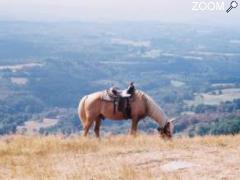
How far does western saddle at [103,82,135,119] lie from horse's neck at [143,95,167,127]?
0.49m

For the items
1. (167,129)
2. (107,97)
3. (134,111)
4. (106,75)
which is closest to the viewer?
(167,129)

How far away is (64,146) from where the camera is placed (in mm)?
11453

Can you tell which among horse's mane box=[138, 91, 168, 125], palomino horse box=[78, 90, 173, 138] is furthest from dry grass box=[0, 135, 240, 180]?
horse's mane box=[138, 91, 168, 125]

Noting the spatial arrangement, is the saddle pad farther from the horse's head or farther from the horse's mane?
the horse's head

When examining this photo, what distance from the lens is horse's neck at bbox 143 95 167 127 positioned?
15.4 metres

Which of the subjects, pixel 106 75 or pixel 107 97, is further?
pixel 106 75

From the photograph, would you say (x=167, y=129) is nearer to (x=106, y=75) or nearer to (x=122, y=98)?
(x=122, y=98)

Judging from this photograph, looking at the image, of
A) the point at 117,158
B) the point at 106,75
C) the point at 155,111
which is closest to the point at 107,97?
the point at 155,111

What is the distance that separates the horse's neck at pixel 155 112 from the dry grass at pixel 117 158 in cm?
275

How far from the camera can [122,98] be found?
15.3 meters

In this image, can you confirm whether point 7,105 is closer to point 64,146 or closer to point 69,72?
point 69,72

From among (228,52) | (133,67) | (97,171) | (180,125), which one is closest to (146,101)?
(97,171)

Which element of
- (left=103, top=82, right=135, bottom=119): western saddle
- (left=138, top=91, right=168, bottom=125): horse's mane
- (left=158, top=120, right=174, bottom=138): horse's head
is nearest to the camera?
(left=158, top=120, right=174, bottom=138): horse's head

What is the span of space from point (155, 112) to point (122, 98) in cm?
93
